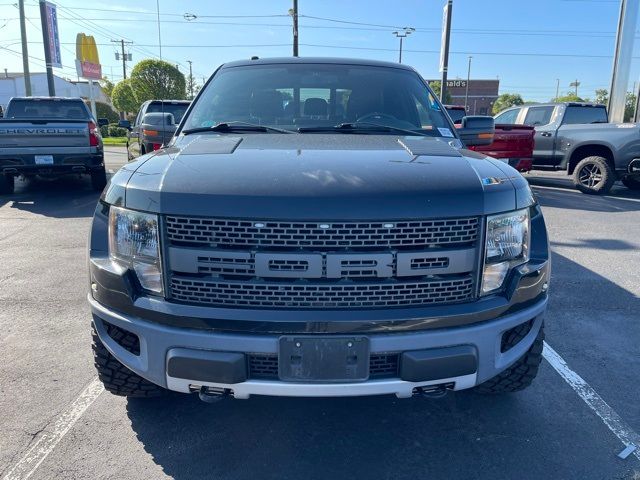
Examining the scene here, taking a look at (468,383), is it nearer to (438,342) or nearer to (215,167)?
(438,342)

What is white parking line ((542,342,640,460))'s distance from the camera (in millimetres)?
2578

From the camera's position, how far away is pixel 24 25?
73.3 feet

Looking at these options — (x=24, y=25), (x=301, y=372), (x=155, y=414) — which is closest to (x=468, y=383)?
(x=301, y=372)

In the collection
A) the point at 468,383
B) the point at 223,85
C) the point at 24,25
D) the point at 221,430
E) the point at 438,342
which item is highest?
the point at 24,25

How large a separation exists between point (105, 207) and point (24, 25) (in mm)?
25463

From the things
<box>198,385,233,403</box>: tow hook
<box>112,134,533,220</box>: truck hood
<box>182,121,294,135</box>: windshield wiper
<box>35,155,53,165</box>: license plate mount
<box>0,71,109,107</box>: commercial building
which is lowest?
<box>198,385,233,403</box>: tow hook

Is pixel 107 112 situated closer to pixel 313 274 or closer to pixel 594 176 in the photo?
pixel 594 176

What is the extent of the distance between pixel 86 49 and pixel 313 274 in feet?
145

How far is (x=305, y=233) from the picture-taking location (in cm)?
195

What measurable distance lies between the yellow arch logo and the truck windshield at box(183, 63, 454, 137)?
40564 mm

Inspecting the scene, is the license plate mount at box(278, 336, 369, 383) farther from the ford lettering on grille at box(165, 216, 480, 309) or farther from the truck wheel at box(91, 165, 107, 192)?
the truck wheel at box(91, 165, 107, 192)

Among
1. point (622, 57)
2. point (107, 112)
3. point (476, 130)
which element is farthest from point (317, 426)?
point (107, 112)

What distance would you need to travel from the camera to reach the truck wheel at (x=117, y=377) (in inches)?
97.4

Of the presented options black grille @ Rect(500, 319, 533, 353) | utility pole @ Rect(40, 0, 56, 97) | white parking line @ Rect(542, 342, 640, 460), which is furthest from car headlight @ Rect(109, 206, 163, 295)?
utility pole @ Rect(40, 0, 56, 97)
